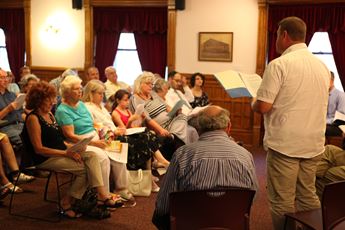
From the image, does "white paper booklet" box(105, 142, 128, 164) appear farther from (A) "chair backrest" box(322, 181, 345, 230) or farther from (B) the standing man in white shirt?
(A) "chair backrest" box(322, 181, 345, 230)

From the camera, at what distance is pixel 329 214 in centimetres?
206

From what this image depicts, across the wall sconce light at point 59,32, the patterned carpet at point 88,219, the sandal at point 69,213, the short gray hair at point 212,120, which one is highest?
the wall sconce light at point 59,32

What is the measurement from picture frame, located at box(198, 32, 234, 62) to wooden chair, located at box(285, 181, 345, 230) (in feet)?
16.7

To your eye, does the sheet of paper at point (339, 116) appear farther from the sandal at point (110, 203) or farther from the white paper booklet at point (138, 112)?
the sandal at point (110, 203)

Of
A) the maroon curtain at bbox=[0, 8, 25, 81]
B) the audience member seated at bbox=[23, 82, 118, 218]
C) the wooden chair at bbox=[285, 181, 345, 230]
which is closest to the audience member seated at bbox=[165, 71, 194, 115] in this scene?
the audience member seated at bbox=[23, 82, 118, 218]

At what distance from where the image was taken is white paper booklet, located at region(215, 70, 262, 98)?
2.98 m

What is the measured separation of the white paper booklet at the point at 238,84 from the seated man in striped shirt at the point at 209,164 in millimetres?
749

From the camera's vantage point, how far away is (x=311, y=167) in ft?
8.38

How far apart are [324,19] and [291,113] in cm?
476

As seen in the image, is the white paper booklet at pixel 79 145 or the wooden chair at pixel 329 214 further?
the white paper booklet at pixel 79 145

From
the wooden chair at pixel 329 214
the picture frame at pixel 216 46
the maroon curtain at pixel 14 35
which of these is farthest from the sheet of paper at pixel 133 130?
the maroon curtain at pixel 14 35

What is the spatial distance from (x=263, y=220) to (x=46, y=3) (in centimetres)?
619

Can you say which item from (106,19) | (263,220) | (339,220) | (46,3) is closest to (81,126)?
(263,220)

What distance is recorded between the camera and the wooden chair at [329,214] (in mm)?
2027
